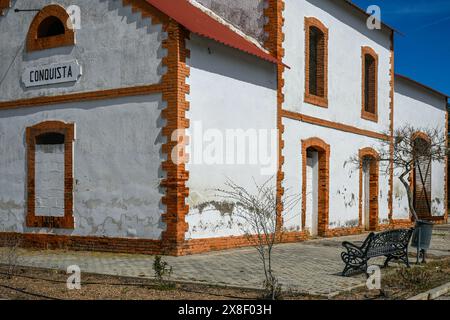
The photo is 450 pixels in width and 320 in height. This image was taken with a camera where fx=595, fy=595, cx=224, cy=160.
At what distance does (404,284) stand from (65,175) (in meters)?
8.04

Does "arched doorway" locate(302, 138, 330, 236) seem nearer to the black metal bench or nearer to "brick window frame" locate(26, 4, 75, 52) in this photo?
the black metal bench

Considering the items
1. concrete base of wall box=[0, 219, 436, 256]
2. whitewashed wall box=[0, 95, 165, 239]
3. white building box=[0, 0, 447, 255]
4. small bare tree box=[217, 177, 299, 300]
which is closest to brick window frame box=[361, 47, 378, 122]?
white building box=[0, 0, 447, 255]

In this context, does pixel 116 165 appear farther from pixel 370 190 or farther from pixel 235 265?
pixel 370 190

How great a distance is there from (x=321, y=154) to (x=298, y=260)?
643 cm

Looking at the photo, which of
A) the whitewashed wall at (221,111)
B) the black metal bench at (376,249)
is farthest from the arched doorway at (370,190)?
the black metal bench at (376,249)

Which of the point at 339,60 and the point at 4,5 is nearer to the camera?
the point at 4,5

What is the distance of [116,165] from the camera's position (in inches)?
500

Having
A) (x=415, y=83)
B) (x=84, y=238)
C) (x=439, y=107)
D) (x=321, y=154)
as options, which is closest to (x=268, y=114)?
(x=321, y=154)

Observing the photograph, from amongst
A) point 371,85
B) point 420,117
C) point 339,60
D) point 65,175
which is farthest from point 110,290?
point 420,117

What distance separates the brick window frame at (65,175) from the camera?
13.3 metres

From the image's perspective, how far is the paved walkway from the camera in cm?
882

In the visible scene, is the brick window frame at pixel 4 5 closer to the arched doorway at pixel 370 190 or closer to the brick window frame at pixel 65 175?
the brick window frame at pixel 65 175

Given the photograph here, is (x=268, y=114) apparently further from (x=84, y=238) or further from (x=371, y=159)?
(x=371, y=159)

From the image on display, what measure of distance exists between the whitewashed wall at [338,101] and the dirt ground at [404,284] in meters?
5.66
